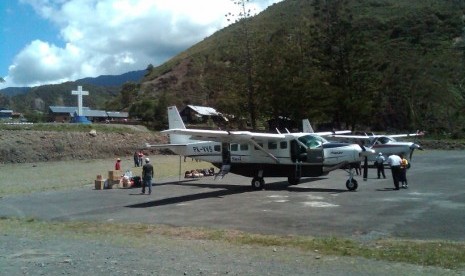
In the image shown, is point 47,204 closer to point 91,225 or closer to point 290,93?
point 91,225

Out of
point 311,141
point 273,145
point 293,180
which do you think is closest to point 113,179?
point 273,145

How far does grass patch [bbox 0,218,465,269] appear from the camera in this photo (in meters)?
8.45

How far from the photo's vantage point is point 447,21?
346ft

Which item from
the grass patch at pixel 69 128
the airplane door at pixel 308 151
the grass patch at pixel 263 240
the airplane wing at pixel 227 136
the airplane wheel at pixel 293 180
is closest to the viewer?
the grass patch at pixel 263 240

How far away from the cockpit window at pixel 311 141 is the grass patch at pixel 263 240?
1034cm

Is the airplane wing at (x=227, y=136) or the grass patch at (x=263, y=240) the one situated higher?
the airplane wing at (x=227, y=136)

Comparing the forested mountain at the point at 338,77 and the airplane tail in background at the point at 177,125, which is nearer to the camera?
the airplane tail in background at the point at 177,125

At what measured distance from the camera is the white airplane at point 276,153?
20.8 m

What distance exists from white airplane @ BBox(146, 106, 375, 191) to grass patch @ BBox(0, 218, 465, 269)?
733 centimetres

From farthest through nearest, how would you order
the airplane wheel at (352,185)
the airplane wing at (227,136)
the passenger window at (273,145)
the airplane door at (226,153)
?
1. the airplane door at (226,153)
2. the passenger window at (273,145)
3. the airplane wing at (227,136)
4. the airplane wheel at (352,185)

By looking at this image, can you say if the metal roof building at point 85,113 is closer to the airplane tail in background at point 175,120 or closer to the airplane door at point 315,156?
the airplane tail in background at point 175,120

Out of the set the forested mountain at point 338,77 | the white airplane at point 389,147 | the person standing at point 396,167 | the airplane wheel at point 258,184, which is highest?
the forested mountain at point 338,77

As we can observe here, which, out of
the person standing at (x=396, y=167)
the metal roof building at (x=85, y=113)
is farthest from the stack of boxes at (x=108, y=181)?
the metal roof building at (x=85, y=113)

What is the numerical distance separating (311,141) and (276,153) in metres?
1.77
